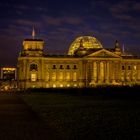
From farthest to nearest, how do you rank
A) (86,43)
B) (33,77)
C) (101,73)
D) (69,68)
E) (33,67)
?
(86,43) < (69,68) < (101,73) < (33,67) < (33,77)

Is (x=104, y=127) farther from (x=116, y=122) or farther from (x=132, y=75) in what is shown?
(x=132, y=75)

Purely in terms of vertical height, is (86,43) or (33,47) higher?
(86,43)

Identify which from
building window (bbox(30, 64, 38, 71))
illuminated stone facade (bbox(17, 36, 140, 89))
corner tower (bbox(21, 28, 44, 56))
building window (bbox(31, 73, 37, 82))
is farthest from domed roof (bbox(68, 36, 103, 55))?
building window (bbox(31, 73, 37, 82))

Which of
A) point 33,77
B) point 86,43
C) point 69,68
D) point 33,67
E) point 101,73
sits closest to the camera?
point 33,77

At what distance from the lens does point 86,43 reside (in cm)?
18200

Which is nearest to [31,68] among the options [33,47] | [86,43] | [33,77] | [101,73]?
[33,77]

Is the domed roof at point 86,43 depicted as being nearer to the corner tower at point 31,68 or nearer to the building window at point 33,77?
the corner tower at point 31,68

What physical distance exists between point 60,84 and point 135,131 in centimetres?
14068

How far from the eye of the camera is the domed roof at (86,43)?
181m

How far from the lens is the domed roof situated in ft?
595

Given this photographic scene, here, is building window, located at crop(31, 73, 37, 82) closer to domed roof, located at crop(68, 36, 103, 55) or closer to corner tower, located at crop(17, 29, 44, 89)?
corner tower, located at crop(17, 29, 44, 89)

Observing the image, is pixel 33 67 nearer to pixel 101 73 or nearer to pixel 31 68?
pixel 31 68

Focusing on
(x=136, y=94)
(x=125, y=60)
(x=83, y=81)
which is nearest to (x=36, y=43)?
(x=83, y=81)

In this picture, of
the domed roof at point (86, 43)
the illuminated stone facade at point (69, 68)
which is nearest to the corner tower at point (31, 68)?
the illuminated stone facade at point (69, 68)
